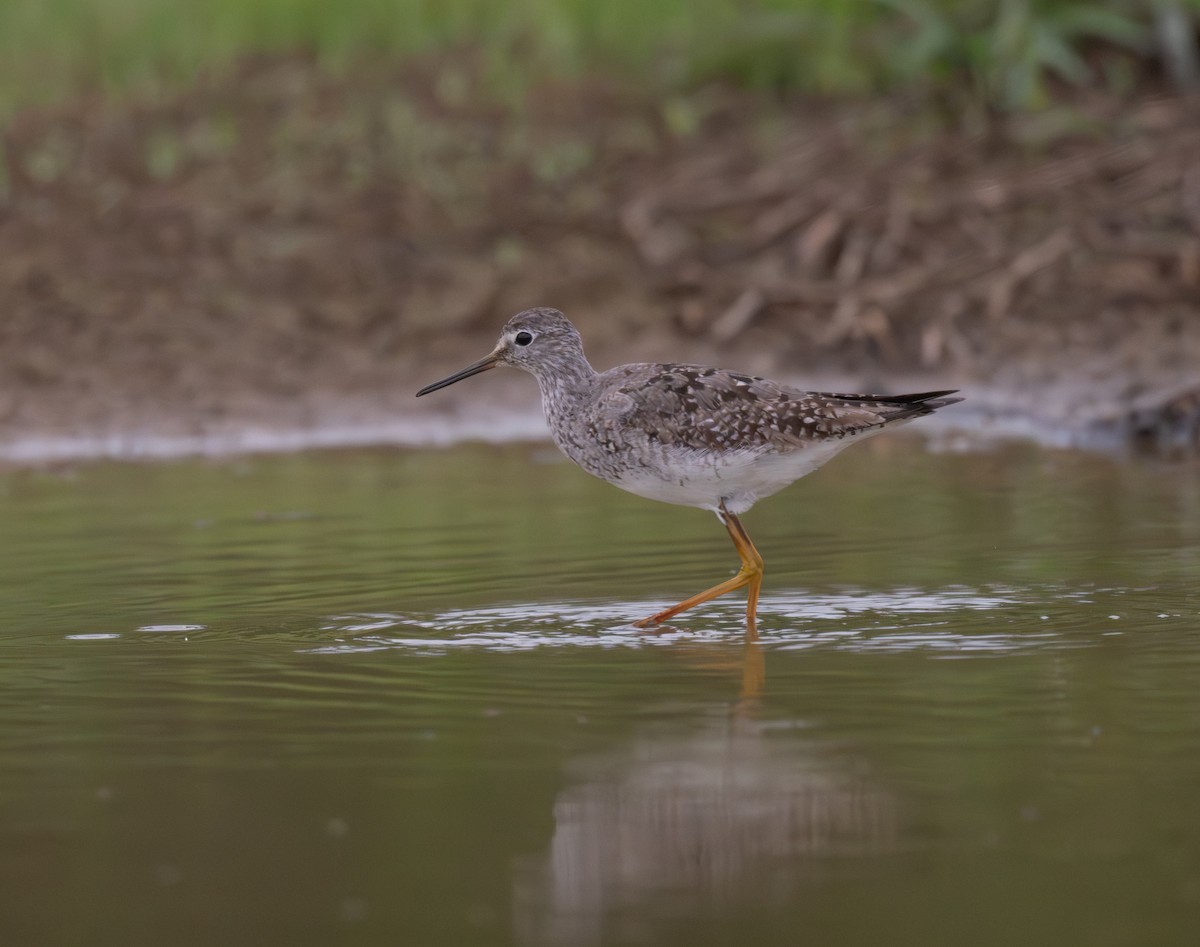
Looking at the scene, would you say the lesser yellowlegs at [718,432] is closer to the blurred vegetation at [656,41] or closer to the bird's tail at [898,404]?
the bird's tail at [898,404]

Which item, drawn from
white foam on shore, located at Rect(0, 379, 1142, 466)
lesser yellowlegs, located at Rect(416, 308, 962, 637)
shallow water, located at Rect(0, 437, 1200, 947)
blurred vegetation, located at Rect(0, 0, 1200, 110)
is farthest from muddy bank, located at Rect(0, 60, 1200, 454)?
lesser yellowlegs, located at Rect(416, 308, 962, 637)

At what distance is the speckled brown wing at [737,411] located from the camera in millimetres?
8273

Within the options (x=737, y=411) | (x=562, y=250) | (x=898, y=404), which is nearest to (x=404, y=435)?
(x=562, y=250)

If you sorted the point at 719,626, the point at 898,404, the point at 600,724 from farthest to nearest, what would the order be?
the point at 898,404 < the point at 719,626 < the point at 600,724

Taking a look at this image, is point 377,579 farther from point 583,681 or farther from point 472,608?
point 583,681

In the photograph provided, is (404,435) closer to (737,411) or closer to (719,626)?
(737,411)

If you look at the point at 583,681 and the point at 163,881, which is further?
the point at 583,681

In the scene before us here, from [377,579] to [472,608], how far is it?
0.83 meters

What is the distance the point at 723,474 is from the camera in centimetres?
827

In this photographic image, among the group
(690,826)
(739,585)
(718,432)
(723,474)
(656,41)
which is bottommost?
(690,826)

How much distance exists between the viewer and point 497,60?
16.8 metres

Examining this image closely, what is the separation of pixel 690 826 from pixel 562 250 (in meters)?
9.83

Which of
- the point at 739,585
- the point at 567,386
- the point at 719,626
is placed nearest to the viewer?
the point at 719,626

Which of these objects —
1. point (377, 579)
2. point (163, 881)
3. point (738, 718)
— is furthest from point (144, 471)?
point (163, 881)
